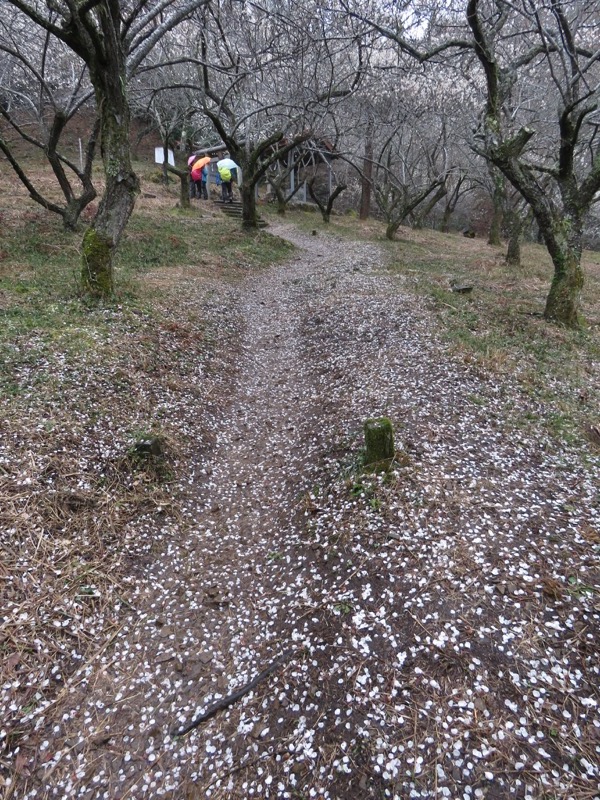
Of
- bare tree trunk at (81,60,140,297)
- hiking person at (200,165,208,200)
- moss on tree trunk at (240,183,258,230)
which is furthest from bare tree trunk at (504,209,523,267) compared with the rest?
hiking person at (200,165,208,200)

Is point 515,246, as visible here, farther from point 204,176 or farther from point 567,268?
point 204,176

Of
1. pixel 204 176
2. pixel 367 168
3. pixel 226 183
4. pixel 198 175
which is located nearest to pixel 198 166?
pixel 198 175

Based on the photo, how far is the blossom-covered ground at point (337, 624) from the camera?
3.01 meters

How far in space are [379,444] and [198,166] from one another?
26.9 m

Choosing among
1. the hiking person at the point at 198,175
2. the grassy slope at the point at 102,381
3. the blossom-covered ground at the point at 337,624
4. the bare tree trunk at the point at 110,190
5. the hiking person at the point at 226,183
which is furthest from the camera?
the hiking person at the point at 198,175

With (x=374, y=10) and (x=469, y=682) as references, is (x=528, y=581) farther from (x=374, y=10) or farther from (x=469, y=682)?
(x=374, y=10)

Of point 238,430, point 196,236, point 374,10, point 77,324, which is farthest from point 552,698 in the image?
point 196,236

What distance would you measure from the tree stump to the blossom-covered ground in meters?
0.21

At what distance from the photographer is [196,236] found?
18.4 m

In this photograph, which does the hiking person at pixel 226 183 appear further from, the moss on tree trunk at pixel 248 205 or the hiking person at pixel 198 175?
the moss on tree trunk at pixel 248 205

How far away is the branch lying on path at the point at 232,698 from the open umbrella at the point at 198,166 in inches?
1124

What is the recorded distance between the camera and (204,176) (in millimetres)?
29781

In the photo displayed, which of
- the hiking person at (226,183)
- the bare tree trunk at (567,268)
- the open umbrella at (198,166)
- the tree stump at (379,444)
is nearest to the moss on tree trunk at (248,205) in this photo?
the hiking person at (226,183)

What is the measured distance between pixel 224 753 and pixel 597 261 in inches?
1208
